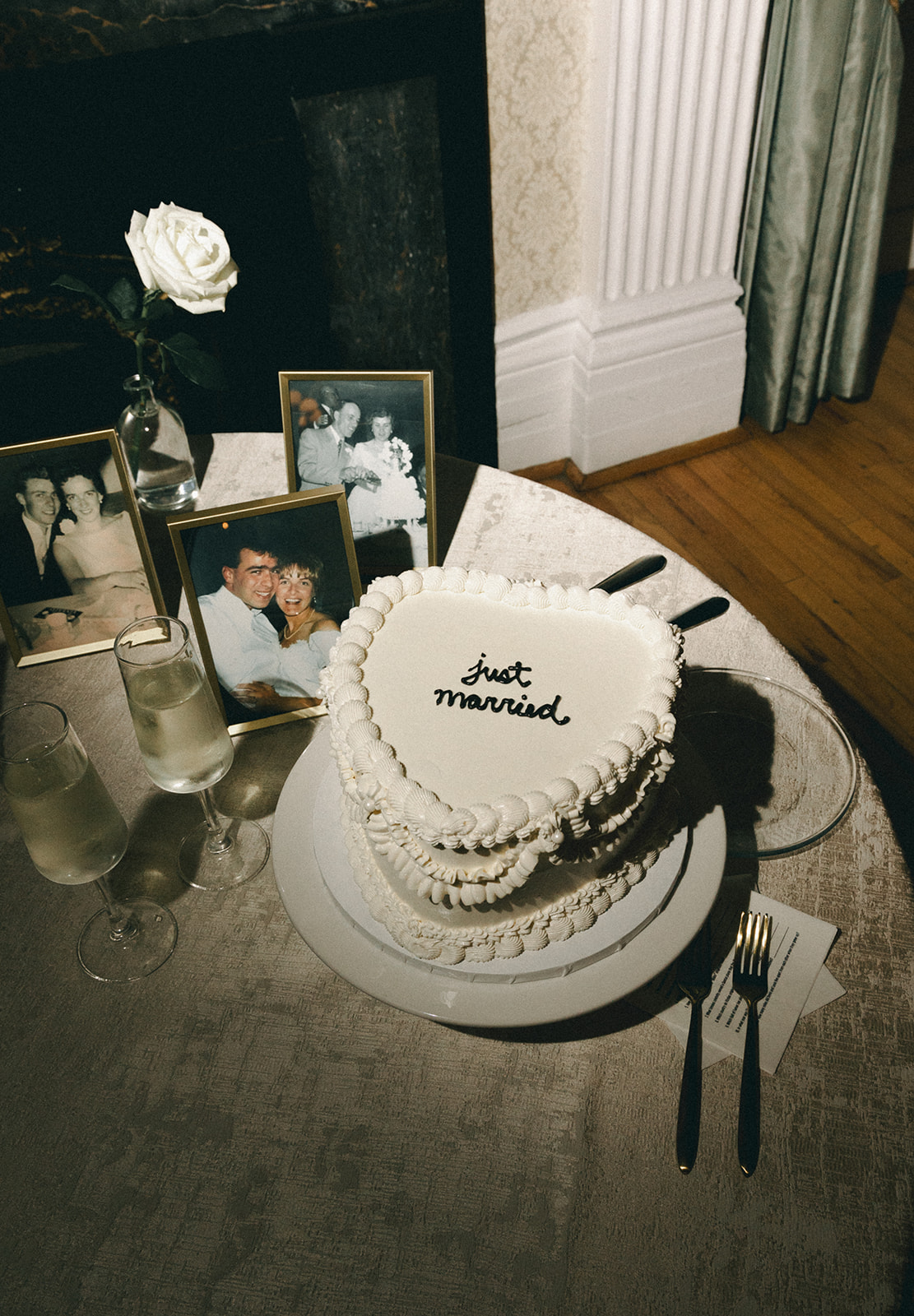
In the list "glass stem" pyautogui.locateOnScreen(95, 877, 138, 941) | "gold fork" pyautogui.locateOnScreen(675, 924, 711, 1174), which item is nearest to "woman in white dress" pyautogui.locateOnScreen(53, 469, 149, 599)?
"glass stem" pyautogui.locateOnScreen(95, 877, 138, 941)

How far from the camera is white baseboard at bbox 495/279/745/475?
2.32 m

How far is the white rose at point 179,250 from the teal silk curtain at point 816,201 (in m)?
1.73

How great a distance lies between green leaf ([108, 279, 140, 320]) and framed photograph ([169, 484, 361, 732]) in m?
0.42

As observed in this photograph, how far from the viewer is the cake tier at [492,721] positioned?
2.14 feet

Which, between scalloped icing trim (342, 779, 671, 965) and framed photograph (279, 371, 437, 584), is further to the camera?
framed photograph (279, 371, 437, 584)

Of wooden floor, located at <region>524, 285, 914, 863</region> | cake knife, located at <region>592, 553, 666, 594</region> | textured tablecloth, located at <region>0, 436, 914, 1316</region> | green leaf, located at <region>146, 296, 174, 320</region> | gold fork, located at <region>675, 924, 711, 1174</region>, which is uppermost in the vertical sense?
green leaf, located at <region>146, 296, 174, 320</region>

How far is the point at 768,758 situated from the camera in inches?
37.6

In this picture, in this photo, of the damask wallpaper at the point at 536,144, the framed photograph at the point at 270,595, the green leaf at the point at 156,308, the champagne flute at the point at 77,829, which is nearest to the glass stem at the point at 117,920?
→ the champagne flute at the point at 77,829

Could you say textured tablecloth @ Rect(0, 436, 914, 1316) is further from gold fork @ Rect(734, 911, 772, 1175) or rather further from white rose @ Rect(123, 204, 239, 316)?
white rose @ Rect(123, 204, 239, 316)

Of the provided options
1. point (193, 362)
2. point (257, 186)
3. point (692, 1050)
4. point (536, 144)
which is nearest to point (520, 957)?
point (692, 1050)

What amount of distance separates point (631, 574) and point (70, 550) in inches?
27.7

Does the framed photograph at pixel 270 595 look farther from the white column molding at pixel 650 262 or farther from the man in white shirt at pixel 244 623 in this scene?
the white column molding at pixel 650 262

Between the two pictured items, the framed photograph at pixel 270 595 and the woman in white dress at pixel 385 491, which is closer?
the framed photograph at pixel 270 595

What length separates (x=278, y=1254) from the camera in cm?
67
